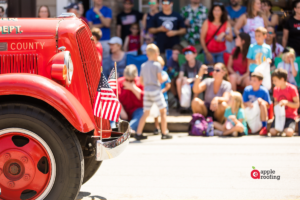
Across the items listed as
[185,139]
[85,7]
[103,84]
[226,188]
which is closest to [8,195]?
[103,84]

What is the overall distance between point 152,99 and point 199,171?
112 inches

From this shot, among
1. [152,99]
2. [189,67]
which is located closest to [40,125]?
[152,99]

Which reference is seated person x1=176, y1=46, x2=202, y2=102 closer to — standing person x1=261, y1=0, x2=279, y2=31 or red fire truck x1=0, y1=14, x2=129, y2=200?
standing person x1=261, y1=0, x2=279, y2=31

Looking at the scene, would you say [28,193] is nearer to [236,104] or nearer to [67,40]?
[67,40]

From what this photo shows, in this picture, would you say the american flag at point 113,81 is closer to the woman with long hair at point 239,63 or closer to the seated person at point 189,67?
the seated person at point 189,67

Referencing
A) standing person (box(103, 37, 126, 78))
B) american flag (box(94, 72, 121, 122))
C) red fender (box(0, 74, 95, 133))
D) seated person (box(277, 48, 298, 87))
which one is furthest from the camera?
standing person (box(103, 37, 126, 78))

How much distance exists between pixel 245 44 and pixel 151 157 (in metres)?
4.55

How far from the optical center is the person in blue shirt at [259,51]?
30.9 ft

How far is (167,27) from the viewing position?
1065 cm

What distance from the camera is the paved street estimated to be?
468 cm

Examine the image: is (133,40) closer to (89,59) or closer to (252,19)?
(252,19)

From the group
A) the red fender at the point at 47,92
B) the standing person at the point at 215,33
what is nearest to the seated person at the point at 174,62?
the standing person at the point at 215,33

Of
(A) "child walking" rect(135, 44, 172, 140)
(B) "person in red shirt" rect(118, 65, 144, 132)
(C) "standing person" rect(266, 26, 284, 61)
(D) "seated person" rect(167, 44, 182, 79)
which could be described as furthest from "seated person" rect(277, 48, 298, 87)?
(B) "person in red shirt" rect(118, 65, 144, 132)

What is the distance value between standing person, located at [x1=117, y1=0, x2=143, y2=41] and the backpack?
155 inches
